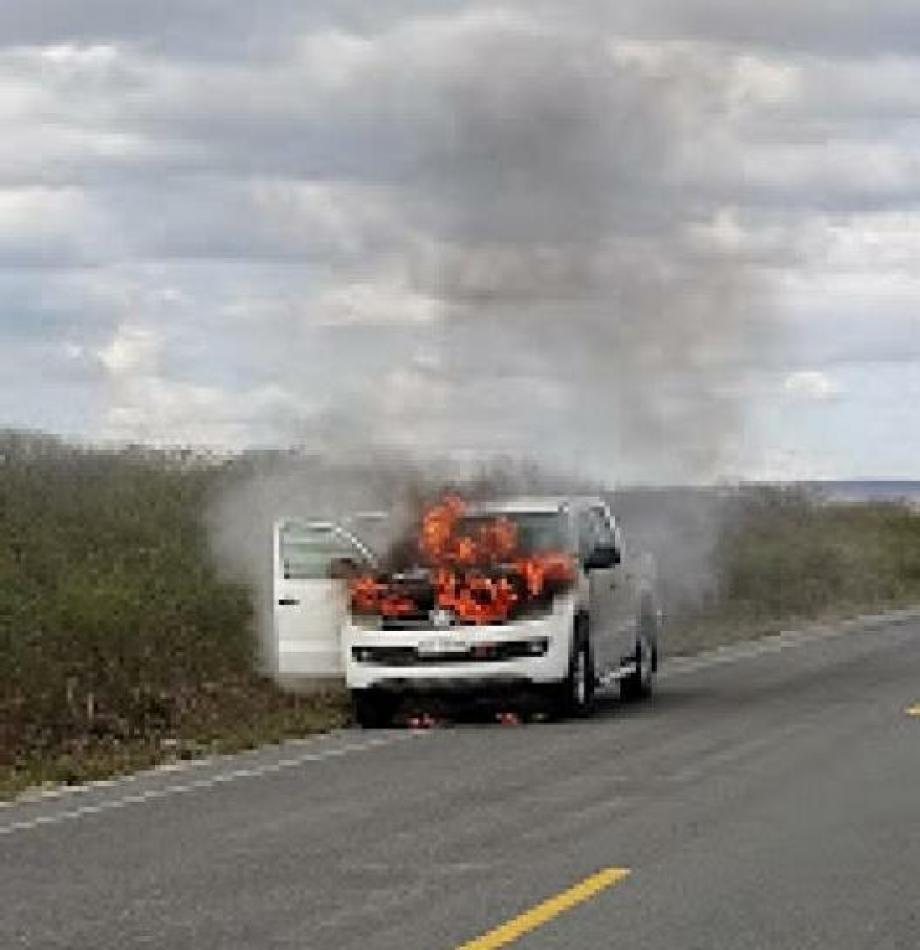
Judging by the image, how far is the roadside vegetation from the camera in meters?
20.8

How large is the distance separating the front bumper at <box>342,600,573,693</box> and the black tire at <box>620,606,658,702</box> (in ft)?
9.42

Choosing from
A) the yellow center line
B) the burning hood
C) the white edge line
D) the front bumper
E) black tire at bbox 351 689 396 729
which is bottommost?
the yellow center line

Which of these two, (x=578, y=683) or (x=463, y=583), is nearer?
(x=463, y=583)

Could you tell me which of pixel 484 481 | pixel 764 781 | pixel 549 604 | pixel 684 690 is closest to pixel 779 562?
pixel 484 481

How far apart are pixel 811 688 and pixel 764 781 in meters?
8.69

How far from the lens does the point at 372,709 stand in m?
21.0

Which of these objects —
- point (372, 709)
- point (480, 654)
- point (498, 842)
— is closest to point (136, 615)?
point (372, 709)

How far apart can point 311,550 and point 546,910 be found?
11.5 metres

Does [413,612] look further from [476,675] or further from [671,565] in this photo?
[671,565]

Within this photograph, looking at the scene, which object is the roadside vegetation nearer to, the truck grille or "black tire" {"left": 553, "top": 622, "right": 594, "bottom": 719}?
the truck grille

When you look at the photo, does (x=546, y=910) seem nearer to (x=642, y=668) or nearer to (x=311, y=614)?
(x=311, y=614)

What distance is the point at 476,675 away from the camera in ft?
67.3

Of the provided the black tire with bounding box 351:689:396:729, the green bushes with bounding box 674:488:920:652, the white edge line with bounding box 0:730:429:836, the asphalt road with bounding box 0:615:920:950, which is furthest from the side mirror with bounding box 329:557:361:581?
the green bushes with bounding box 674:488:920:652

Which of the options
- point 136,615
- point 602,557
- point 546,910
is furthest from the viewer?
point 136,615
